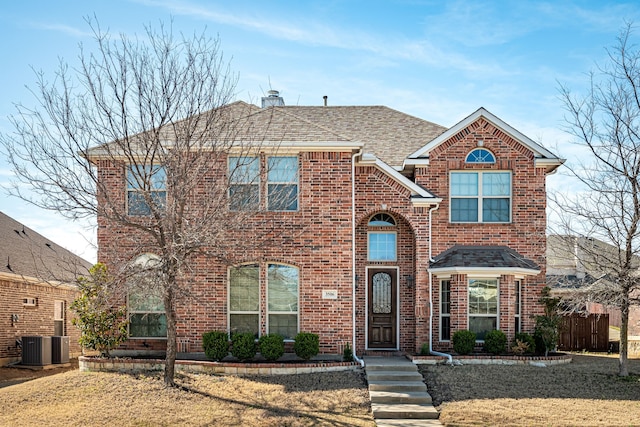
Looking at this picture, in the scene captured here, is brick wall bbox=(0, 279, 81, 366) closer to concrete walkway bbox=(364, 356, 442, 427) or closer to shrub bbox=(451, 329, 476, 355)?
concrete walkway bbox=(364, 356, 442, 427)

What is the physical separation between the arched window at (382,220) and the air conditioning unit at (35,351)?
10.4m

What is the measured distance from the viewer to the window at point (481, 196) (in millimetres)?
17719

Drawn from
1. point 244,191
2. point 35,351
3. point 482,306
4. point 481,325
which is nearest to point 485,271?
point 482,306

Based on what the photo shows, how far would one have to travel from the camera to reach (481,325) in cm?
1683

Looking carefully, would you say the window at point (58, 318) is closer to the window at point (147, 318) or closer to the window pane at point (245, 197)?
the window at point (147, 318)

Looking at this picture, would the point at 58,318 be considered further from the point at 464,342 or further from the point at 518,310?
the point at 518,310

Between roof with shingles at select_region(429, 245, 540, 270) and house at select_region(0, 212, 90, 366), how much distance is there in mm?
9828

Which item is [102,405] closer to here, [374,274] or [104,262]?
[104,262]

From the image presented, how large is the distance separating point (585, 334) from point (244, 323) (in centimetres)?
1189

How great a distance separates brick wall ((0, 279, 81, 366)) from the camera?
1834cm

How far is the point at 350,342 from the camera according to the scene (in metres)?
15.9

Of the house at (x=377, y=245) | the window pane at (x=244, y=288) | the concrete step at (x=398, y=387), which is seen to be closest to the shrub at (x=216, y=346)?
the house at (x=377, y=245)

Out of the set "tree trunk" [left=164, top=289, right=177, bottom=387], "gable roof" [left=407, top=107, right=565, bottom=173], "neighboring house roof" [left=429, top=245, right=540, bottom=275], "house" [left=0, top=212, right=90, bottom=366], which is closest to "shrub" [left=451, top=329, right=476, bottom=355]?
"neighboring house roof" [left=429, top=245, right=540, bottom=275]

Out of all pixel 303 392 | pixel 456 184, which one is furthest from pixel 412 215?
pixel 303 392
